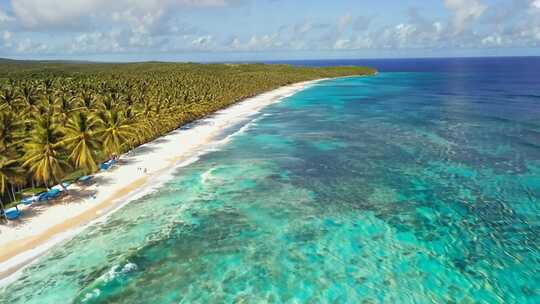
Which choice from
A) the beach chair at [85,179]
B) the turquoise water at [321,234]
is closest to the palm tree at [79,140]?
the beach chair at [85,179]

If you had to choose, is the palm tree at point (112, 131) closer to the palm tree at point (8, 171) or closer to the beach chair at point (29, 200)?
the beach chair at point (29, 200)

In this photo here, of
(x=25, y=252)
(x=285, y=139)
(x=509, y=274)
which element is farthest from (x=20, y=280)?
(x=285, y=139)

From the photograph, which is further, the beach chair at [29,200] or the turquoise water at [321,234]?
the beach chair at [29,200]

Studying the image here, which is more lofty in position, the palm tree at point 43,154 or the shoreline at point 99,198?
the palm tree at point 43,154

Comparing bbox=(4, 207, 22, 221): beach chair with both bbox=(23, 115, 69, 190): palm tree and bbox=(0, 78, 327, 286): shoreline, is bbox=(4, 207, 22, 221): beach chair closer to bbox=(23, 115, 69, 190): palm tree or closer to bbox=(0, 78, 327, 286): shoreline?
bbox=(0, 78, 327, 286): shoreline

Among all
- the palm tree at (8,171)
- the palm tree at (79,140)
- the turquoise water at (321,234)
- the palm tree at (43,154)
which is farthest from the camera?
the palm tree at (79,140)

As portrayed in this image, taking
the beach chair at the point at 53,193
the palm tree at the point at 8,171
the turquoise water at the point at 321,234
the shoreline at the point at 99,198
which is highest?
the palm tree at the point at 8,171

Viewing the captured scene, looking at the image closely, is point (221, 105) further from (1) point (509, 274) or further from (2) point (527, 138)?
(1) point (509, 274)
